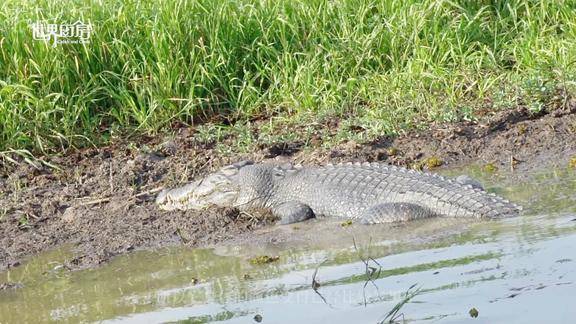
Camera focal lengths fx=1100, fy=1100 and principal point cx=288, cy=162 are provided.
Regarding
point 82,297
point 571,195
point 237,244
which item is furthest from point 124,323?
point 571,195

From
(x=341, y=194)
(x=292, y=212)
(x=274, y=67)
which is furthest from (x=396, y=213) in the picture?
(x=274, y=67)

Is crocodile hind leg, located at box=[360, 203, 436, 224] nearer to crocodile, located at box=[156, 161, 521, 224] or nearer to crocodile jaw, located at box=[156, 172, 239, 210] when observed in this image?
crocodile, located at box=[156, 161, 521, 224]

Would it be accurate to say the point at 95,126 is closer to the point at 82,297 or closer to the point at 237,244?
the point at 237,244

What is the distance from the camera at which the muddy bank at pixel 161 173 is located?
709 centimetres

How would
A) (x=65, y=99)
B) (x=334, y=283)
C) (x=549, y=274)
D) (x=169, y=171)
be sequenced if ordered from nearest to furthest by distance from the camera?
(x=549, y=274) → (x=334, y=283) → (x=169, y=171) → (x=65, y=99)

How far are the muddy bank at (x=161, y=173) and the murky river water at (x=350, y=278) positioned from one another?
1.24 ft

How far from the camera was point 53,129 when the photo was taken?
880cm

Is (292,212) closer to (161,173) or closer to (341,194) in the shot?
(341,194)

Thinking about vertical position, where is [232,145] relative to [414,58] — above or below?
below

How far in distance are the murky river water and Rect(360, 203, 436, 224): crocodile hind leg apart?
16 cm

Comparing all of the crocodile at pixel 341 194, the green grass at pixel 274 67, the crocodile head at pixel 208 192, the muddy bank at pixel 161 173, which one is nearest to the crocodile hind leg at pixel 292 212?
the crocodile at pixel 341 194

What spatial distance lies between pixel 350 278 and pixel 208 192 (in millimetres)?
2595

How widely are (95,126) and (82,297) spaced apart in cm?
353

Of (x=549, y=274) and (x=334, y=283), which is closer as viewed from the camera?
(x=549, y=274)
